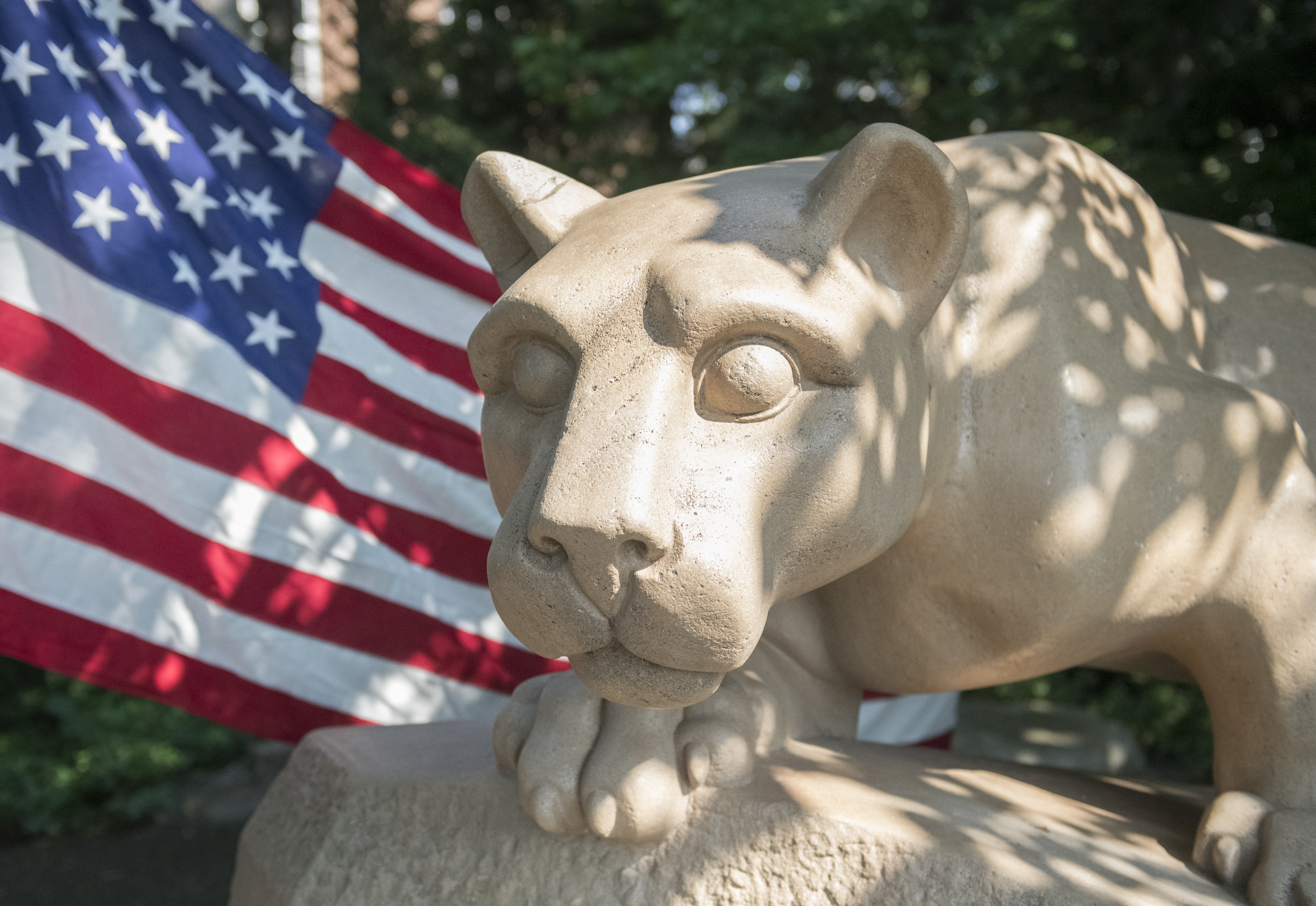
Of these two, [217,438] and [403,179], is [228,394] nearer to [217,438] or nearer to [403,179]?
[217,438]

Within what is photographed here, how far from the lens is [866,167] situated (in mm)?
1747

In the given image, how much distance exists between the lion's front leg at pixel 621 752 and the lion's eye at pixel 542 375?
62 centimetres

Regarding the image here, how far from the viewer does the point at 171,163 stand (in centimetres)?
344

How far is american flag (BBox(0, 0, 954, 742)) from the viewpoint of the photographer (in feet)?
10.0

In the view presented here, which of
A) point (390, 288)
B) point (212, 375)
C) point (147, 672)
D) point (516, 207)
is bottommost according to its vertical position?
point (147, 672)

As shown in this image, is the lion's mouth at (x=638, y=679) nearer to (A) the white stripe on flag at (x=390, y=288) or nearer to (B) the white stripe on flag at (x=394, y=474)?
(B) the white stripe on flag at (x=394, y=474)

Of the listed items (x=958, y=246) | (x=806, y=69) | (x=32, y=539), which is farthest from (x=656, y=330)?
(x=806, y=69)

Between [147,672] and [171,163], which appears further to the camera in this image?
[171,163]

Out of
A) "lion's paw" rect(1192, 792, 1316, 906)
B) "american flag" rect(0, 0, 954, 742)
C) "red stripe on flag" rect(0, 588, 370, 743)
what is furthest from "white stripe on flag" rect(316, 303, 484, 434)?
"lion's paw" rect(1192, 792, 1316, 906)

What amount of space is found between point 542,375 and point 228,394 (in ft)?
6.48

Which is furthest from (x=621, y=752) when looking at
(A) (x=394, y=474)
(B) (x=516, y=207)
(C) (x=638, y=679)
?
(A) (x=394, y=474)

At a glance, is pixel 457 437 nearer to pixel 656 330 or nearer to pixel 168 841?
pixel 656 330

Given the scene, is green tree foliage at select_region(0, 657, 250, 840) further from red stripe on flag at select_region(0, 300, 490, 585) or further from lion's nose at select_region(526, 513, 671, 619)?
lion's nose at select_region(526, 513, 671, 619)

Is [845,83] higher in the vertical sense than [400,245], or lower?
higher
